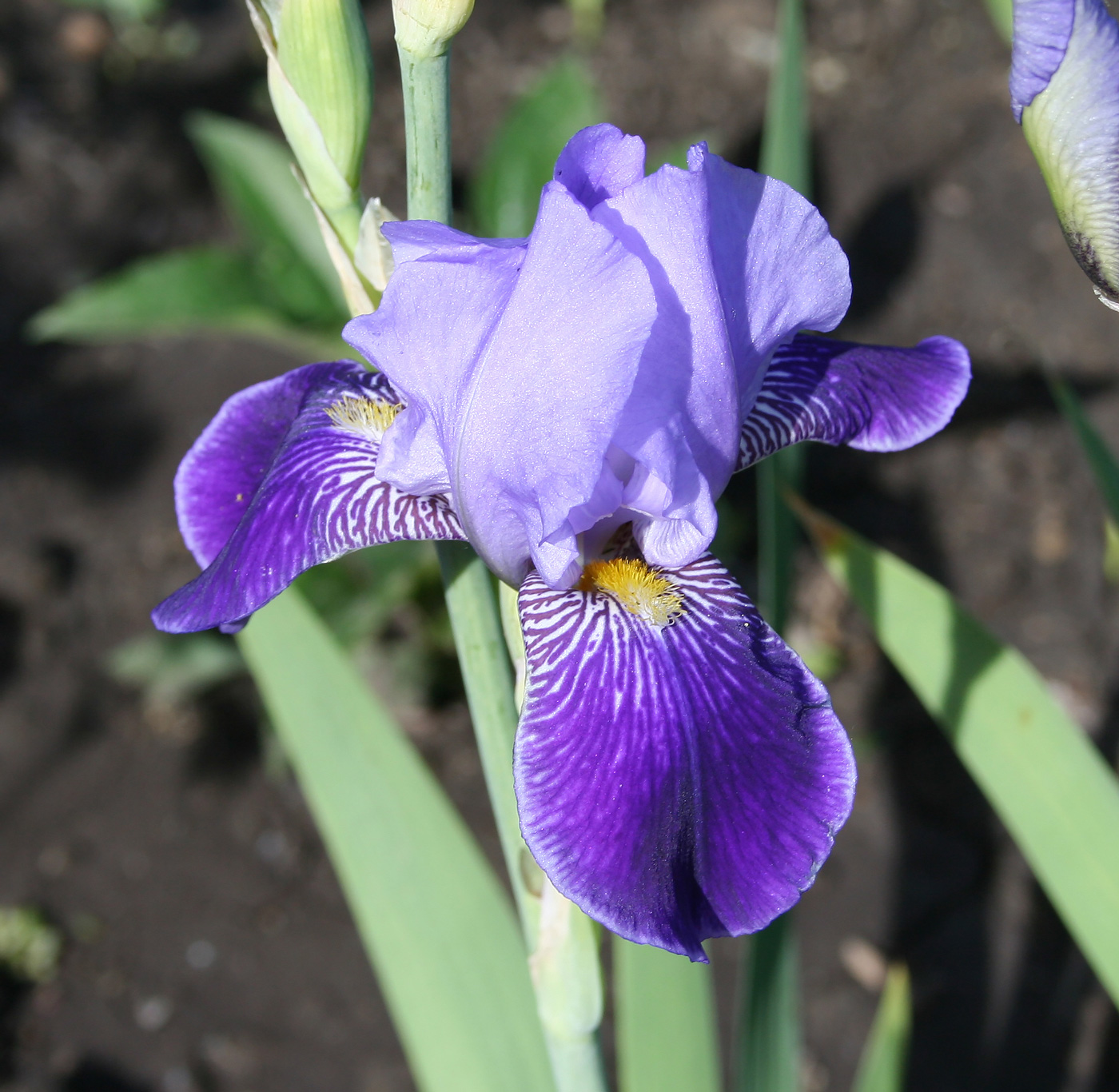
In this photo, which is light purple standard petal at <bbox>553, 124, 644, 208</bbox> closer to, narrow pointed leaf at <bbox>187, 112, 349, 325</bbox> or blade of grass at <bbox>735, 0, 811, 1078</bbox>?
blade of grass at <bbox>735, 0, 811, 1078</bbox>

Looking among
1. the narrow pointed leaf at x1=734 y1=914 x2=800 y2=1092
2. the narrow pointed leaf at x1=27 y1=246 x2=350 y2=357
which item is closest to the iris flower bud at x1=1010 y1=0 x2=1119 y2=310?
the narrow pointed leaf at x1=734 y1=914 x2=800 y2=1092

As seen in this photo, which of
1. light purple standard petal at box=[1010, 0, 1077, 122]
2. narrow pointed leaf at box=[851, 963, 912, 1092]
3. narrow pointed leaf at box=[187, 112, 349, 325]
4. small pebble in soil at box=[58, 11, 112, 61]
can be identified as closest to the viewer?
light purple standard petal at box=[1010, 0, 1077, 122]

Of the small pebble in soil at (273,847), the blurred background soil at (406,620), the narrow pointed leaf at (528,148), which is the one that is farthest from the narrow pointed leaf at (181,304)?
the small pebble in soil at (273,847)

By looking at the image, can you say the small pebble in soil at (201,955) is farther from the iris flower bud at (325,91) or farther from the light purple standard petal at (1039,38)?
the light purple standard petal at (1039,38)

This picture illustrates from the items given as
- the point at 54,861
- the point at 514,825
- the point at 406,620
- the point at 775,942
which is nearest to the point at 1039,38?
the point at 514,825

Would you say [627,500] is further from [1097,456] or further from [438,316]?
[1097,456]

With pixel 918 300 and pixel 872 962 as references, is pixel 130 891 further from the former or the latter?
pixel 918 300

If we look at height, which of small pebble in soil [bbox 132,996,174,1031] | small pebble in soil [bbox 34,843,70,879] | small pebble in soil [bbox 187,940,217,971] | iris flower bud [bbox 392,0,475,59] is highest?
iris flower bud [bbox 392,0,475,59]
